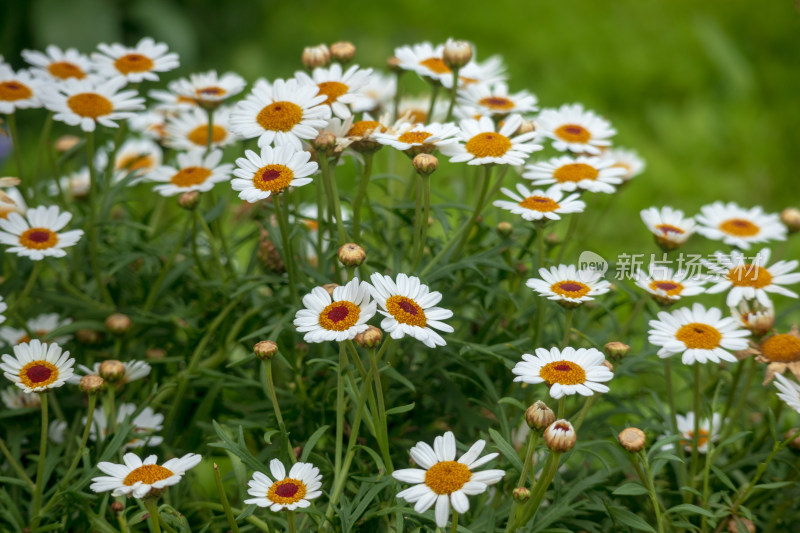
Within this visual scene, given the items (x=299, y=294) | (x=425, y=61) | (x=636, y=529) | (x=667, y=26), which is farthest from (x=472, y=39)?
(x=636, y=529)

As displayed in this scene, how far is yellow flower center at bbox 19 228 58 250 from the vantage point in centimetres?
115

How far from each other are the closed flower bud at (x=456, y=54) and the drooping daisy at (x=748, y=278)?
0.42 m

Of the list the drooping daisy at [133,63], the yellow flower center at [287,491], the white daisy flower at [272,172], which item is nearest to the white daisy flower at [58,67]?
the drooping daisy at [133,63]

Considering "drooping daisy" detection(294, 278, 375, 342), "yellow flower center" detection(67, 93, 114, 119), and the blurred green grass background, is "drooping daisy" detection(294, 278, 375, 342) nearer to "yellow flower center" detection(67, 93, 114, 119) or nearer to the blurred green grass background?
"yellow flower center" detection(67, 93, 114, 119)

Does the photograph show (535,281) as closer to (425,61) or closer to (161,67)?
(425,61)

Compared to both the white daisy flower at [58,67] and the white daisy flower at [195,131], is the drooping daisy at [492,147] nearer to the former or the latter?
the white daisy flower at [195,131]

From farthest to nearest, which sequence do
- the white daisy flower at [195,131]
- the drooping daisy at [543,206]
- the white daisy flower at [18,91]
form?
1. the white daisy flower at [195,131]
2. the white daisy flower at [18,91]
3. the drooping daisy at [543,206]

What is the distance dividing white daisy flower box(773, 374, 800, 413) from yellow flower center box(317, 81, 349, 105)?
0.63 m

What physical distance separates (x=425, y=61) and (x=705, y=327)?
570 millimetres

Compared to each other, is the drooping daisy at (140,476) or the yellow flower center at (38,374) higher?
the yellow flower center at (38,374)

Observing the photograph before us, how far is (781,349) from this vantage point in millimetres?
1087

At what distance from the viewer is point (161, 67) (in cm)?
134

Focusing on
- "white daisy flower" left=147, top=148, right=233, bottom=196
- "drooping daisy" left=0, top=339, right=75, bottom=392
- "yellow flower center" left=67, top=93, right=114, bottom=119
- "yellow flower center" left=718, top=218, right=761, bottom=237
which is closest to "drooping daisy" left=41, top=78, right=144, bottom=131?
"yellow flower center" left=67, top=93, right=114, bottom=119

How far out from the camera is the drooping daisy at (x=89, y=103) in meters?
1.21
